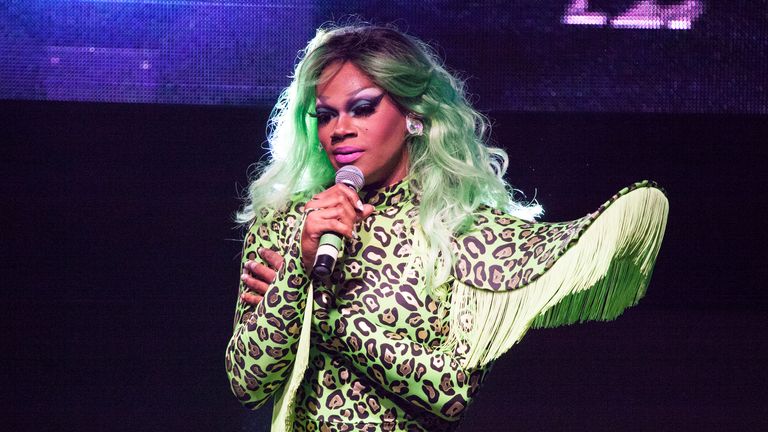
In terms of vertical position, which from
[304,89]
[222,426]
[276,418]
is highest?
[304,89]

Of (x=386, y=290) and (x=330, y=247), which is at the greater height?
(x=330, y=247)

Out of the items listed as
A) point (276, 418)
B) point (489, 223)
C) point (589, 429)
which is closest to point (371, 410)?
point (276, 418)

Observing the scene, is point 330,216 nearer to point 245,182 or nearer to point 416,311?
point 416,311

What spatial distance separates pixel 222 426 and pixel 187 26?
3.51ft

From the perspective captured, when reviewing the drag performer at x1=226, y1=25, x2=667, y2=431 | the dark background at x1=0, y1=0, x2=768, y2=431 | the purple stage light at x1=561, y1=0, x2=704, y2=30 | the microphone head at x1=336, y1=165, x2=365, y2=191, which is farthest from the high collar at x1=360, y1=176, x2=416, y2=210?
the purple stage light at x1=561, y1=0, x2=704, y2=30

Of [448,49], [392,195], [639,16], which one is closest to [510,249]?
[392,195]

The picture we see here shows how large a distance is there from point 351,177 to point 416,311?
23 cm

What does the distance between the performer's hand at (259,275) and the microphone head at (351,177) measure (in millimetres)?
197

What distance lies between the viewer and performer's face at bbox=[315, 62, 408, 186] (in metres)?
1.47

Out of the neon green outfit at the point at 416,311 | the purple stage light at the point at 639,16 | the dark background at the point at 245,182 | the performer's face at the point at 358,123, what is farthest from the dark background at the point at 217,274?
the neon green outfit at the point at 416,311

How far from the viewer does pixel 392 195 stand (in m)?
1.53

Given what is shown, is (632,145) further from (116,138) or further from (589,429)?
(116,138)

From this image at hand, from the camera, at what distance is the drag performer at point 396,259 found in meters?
1.33

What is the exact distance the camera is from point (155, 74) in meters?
2.17
